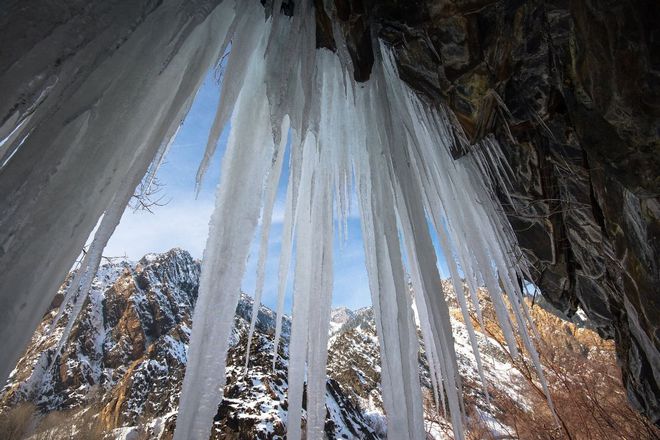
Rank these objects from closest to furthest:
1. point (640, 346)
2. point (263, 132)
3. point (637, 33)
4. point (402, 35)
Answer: point (637, 33), point (263, 132), point (402, 35), point (640, 346)

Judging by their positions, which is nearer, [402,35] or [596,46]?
[596,46]

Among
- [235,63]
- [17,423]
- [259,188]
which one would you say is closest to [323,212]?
[259,188]

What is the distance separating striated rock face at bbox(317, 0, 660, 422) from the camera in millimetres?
1632

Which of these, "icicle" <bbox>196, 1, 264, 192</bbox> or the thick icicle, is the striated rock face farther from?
the thick icicle

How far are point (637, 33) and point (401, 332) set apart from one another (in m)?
1.69

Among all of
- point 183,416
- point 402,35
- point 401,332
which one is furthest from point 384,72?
point 183,416

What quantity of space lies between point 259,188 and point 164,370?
2806cm

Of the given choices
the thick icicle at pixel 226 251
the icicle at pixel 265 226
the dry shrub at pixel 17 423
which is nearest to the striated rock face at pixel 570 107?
the thick icicle at pixel 226 251

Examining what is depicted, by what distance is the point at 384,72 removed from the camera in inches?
96.2

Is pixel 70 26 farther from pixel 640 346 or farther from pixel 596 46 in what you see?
pixel 640 346

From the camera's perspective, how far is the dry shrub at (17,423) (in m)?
9.94

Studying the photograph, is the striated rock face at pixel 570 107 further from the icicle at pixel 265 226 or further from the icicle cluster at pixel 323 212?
the icicle at pixel 265 226

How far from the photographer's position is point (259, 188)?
164cm

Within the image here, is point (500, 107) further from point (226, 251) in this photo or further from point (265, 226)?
point (226, 251)
